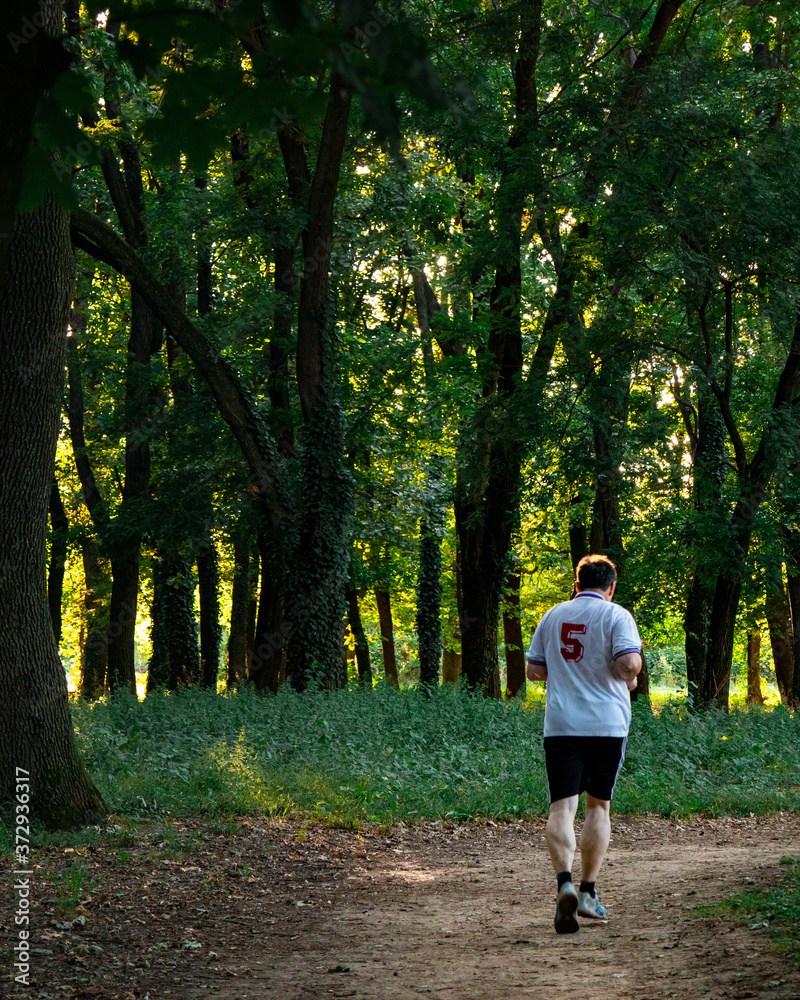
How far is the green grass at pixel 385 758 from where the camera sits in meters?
8.78

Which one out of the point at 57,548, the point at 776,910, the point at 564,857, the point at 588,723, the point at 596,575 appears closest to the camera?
the point at 776,910

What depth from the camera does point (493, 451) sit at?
17.2 meters

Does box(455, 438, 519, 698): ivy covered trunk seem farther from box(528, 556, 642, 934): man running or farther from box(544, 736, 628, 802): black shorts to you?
box(544, 736, 628, 802): black shorts

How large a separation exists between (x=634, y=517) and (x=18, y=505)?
14.1 metres

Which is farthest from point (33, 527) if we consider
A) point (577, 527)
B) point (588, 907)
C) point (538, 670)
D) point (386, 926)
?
point (577, 527)

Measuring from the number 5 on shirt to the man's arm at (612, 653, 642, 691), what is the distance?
Answer: 206 millimetres

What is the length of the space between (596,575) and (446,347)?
16.2m

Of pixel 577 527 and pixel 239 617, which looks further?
pixel 239 617

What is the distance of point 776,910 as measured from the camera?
16.5 feet

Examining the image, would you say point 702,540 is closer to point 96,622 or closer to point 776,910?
point 776,910

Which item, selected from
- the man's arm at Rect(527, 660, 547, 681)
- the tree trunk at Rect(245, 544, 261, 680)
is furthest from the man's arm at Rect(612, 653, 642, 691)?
the tree trunk at Rect(245, 544, 261, 680)

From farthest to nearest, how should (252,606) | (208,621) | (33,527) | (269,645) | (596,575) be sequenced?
(252,606), (208,621), (269,645), (33,527), (596,575)

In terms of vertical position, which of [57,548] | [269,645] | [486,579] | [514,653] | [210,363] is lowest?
[514,653]

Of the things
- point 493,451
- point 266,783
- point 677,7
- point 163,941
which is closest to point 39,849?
point 163,941
